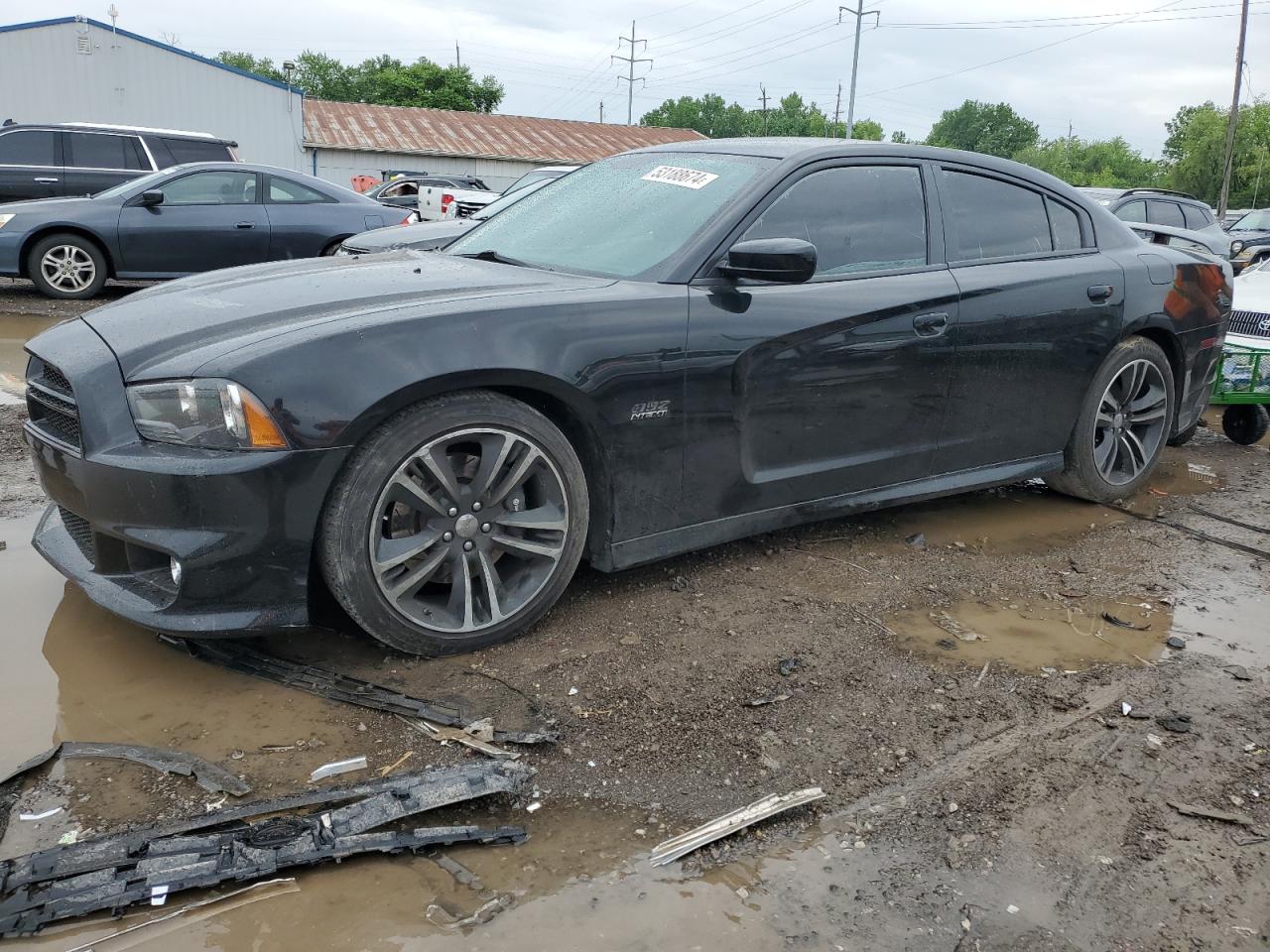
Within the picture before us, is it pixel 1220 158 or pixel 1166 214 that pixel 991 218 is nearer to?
pixel 1166 214

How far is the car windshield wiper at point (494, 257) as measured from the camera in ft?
12.7


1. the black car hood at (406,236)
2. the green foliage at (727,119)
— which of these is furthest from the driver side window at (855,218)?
the green foliage at (727,119)

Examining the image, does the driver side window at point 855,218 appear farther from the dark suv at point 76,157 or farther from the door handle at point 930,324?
the dark suv at point 76,157

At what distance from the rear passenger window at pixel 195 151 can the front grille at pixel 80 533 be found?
10.2 meters

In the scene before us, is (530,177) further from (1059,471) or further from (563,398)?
(563,398)

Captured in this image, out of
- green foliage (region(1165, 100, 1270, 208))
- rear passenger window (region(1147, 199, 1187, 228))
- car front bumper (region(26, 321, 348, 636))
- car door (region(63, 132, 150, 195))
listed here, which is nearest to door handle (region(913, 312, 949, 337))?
car front bumper (region(26, 321, 348, 636))

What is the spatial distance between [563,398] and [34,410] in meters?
1.66

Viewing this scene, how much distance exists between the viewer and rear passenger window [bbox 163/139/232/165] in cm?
1239

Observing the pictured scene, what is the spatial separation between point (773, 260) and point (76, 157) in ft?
37.0

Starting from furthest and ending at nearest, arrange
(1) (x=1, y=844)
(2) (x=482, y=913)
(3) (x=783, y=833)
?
(3) (x=783, y=833) < (1) (x=1, y=844) < (2) (x=482, y=913)

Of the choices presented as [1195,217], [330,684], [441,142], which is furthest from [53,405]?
[441,142]

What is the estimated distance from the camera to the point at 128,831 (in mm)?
2324

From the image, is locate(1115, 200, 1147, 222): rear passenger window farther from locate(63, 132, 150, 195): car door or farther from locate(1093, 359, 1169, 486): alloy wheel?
locate(63, 132, 150, 195): car door

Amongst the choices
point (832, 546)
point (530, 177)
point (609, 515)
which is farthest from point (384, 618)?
point (530, 177)
